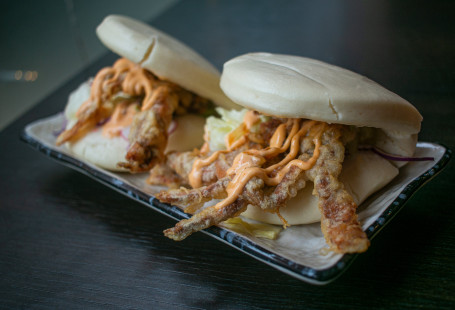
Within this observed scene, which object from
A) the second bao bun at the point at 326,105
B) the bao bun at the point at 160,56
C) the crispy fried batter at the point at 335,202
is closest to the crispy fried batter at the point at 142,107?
the bao bun at the point at 160,56

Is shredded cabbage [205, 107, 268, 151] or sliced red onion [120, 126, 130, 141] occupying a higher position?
shredded cabbage [205, 107, 268, 151]

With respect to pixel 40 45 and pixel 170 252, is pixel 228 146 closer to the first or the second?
pixel 170 252

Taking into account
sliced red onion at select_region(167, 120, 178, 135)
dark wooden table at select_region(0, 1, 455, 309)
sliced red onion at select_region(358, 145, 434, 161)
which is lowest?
dark wooden table at select_region(0, 1, 455, 309)

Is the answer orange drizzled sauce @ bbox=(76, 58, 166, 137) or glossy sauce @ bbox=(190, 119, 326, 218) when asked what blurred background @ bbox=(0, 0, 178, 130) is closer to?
orange drizzled sauce @ bbox=(76, 58, 166, 137)

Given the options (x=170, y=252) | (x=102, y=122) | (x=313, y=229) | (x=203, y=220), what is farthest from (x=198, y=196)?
(x=102, y=122)

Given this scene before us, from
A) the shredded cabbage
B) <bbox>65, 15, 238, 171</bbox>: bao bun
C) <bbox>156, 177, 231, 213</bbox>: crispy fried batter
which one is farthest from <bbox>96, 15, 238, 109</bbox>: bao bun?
<bbox>156, 177, 231, 213</bbox>: crispy fried batter

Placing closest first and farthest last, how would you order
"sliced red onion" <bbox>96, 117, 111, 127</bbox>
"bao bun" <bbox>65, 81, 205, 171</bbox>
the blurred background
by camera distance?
"bao bun" <bbox>65, 81, 205, 171</bbox> < "sliced red onion" <bbox>96, 117, 111, 127</bbox> < the blurred background

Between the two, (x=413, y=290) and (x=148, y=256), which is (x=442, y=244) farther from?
(x=148, y=256)
